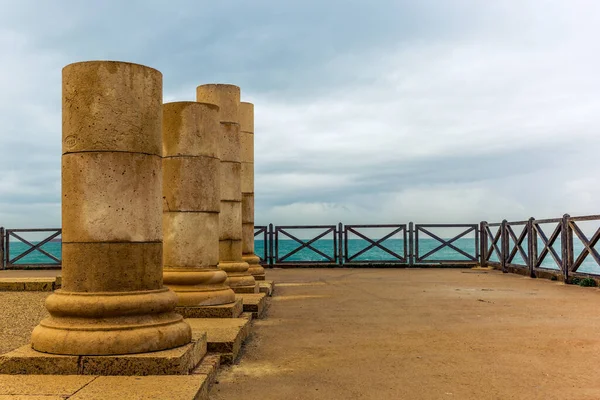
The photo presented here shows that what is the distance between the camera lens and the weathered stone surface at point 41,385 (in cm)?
428

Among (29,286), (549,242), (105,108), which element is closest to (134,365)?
(105,108)

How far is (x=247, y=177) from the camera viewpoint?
45.5 feet

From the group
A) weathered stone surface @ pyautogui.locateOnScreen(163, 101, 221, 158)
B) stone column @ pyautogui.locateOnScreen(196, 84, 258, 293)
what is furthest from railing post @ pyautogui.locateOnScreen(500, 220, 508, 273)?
weathered stone surface @ pyautogui.locateOnScreen(163, 101, 221, 158)

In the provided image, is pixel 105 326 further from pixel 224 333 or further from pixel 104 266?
pixel 224 333

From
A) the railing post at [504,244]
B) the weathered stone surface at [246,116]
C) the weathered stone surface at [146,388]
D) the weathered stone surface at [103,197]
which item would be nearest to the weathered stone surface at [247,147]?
the weathered stone surface at [246,116]

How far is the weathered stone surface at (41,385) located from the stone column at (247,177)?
8.89 meters

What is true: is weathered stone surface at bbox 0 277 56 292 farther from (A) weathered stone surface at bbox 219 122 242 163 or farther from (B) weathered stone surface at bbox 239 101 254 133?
(B) weathered stone surface at bbox 239 101 254 133

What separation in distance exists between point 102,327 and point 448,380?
2.88 meters

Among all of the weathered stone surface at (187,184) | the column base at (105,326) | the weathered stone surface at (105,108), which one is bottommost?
the column base at (105,326)

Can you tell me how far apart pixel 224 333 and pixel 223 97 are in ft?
17.8

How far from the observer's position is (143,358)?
4895 mm

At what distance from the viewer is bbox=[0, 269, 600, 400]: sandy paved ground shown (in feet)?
16.6

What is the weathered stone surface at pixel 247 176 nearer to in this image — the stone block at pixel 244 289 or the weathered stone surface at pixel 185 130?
the stone block at pixel 244 289

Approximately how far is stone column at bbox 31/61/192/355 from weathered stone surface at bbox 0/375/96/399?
386 mm
